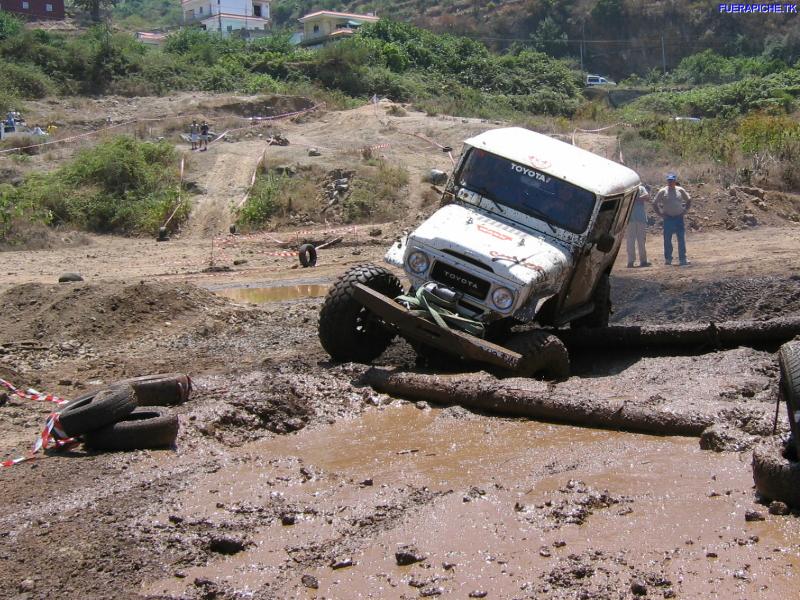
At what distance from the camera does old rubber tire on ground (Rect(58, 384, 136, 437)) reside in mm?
6992

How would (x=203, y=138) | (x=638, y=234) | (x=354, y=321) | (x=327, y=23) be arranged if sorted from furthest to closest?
(x=327, y=23) < (x=203, y=138) < (x=638, y=234) < (x=354, y=321)

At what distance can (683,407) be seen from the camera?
7.54 metres

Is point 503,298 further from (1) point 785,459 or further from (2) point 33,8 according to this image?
(2) point 33,8

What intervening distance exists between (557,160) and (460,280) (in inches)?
69.3

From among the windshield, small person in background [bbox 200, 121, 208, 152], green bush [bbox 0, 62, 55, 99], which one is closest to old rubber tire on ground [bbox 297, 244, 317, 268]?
the windshield

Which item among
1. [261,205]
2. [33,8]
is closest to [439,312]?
[261,205]

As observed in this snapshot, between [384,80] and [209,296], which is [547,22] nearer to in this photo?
[384,80]

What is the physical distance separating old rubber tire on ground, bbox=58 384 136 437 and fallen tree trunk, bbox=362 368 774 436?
2.34m

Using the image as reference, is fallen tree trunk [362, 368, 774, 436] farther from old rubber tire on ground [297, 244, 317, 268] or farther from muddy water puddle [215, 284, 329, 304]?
old rubber tire on ground [297, 244, 317, 268]

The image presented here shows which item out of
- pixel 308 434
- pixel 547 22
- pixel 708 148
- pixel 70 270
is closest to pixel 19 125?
pixel 70 270

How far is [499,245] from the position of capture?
9008mm

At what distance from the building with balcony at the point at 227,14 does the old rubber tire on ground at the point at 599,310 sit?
268 ft

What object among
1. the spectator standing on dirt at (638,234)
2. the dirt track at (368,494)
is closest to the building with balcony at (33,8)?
the spectator standing on dirt at (638,234)

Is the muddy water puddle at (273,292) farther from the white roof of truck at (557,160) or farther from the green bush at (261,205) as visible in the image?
the green bush at (261,205)
